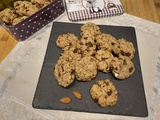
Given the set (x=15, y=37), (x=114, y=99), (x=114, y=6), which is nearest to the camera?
(x=114, y=99)

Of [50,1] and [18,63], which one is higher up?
[50,1]

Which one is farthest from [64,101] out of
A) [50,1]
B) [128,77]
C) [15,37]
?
[50,1]

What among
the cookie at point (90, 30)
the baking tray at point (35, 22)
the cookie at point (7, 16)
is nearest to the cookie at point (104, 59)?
the cookie at point (90, 30)

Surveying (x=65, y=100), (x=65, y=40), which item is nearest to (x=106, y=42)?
(x=65, y=40)

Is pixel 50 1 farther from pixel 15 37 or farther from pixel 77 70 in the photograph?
pixel 77 70

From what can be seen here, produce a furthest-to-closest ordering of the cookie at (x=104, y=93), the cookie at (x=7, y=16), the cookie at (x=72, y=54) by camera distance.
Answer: the cookie at (x=7, y=16) < the cookie at (x=72, y=54) < the cookie at (x=104, y=93)

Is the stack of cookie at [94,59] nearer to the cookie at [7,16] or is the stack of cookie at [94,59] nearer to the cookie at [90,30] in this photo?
the cookie at [90,30]

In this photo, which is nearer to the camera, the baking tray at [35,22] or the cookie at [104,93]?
the cookie at [104,93]
